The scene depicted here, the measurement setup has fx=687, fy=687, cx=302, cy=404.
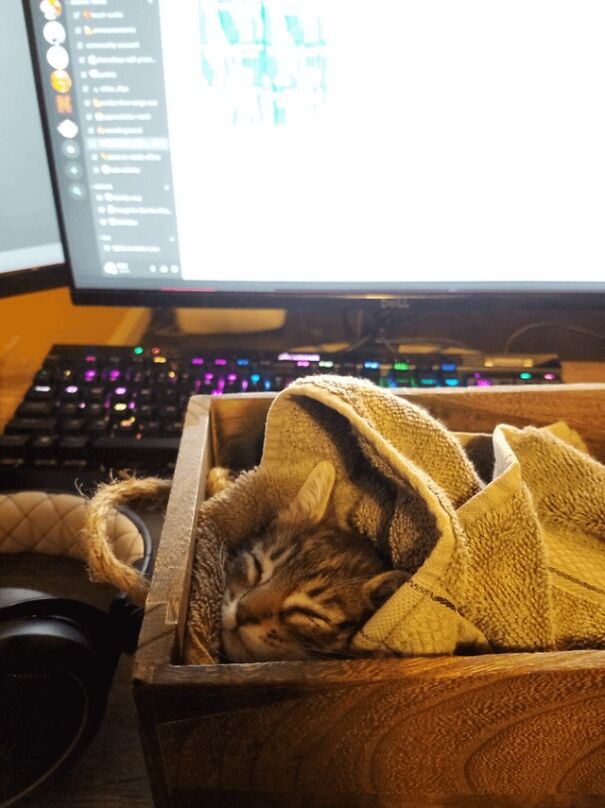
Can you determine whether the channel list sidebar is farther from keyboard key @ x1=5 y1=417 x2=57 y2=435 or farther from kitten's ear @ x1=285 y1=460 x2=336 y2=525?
kitten's ear @ x1=285 y1=460 x2=336 y2=525

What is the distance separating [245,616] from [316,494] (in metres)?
0.08

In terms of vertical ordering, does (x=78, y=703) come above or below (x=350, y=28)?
below

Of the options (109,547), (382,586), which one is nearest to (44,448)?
(109,547)

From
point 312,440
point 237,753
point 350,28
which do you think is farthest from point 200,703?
point 350,28

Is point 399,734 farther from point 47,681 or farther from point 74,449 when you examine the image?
point 74,449

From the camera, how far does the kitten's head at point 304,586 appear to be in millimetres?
345

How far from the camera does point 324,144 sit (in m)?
0.57

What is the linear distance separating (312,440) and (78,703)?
180mm

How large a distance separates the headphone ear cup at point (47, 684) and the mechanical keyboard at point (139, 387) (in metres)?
0.18

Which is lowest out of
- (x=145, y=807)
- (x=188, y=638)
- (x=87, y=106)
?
(x=145, y=807)

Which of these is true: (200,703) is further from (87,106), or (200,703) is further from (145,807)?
(87,106)

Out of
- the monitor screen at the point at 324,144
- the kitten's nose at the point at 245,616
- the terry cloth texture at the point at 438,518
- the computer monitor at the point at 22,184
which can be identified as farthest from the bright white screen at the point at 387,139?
the kitten's nose at the point at 245,616

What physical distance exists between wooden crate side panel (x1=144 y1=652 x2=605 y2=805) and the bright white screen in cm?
43

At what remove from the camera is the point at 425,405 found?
1.45ft
